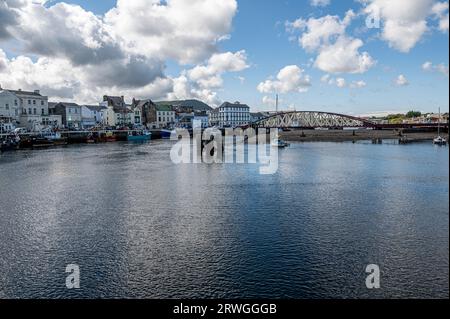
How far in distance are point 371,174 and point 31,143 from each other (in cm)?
7349

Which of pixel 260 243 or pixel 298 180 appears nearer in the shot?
pixel 260 243

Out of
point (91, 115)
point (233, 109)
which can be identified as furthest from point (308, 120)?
point (91, 115)

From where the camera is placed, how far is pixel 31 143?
78500 mm

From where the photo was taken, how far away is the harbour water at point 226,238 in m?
12.3

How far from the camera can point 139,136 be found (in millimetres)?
108938

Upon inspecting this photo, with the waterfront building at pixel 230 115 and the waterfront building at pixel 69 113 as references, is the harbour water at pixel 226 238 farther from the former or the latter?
the waterfront building at pixel 230 115

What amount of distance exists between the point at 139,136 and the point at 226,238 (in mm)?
96746

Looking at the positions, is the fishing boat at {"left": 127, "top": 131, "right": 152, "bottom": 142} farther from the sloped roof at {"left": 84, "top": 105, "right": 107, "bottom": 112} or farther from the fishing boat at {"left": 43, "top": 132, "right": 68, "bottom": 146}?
the fishing boat at {"left": 43, "top": 132, "right": 68, "bottom": 146}

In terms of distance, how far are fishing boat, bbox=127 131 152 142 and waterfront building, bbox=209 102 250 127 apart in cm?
6133

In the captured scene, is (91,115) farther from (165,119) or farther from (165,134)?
(165,119)

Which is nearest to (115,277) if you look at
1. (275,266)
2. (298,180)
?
(275,266)

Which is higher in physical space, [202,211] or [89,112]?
[89,112]

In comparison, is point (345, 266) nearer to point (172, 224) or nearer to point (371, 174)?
point (172, 224)

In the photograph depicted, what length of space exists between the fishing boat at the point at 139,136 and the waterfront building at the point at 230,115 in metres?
61.3
